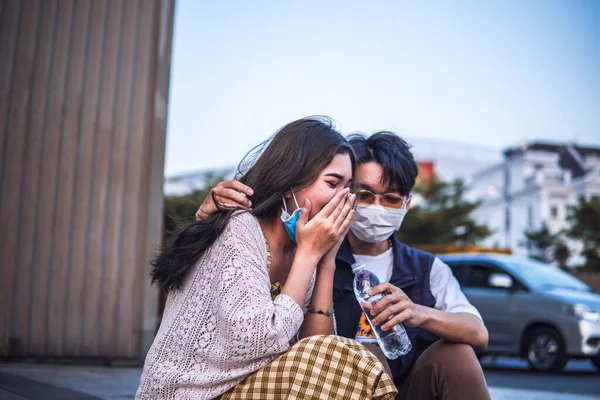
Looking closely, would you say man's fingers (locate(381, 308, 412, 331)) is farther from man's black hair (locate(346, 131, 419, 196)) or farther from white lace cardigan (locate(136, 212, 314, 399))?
man's black hair (locate(346, 131, 419, 196))

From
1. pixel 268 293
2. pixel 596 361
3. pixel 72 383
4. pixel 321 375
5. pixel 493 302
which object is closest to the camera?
pixel 321 375

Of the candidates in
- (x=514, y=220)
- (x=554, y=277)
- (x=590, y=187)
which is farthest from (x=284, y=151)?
(x=514, y=220)

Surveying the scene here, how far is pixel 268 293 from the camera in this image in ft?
6.95

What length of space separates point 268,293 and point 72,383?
9.61ft

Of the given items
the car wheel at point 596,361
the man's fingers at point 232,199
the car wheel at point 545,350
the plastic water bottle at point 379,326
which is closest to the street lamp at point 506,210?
the car wheel at point 596,361

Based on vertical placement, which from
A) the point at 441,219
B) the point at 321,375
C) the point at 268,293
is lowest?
the point at 321,375

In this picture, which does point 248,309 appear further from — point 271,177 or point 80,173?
point 80,173

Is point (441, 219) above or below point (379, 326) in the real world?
above

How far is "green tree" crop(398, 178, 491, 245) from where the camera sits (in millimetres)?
30125

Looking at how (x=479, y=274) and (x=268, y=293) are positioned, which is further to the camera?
(x=479, y=274)

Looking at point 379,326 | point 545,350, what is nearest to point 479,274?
point 545,350

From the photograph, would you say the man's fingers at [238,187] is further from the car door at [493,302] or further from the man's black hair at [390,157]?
the car door at [493,302]

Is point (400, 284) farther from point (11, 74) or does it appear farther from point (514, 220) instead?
point (514, 220)

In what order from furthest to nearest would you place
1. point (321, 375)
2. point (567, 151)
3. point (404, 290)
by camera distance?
point (567, 151) → point (404, 290) → point (321, 375)
